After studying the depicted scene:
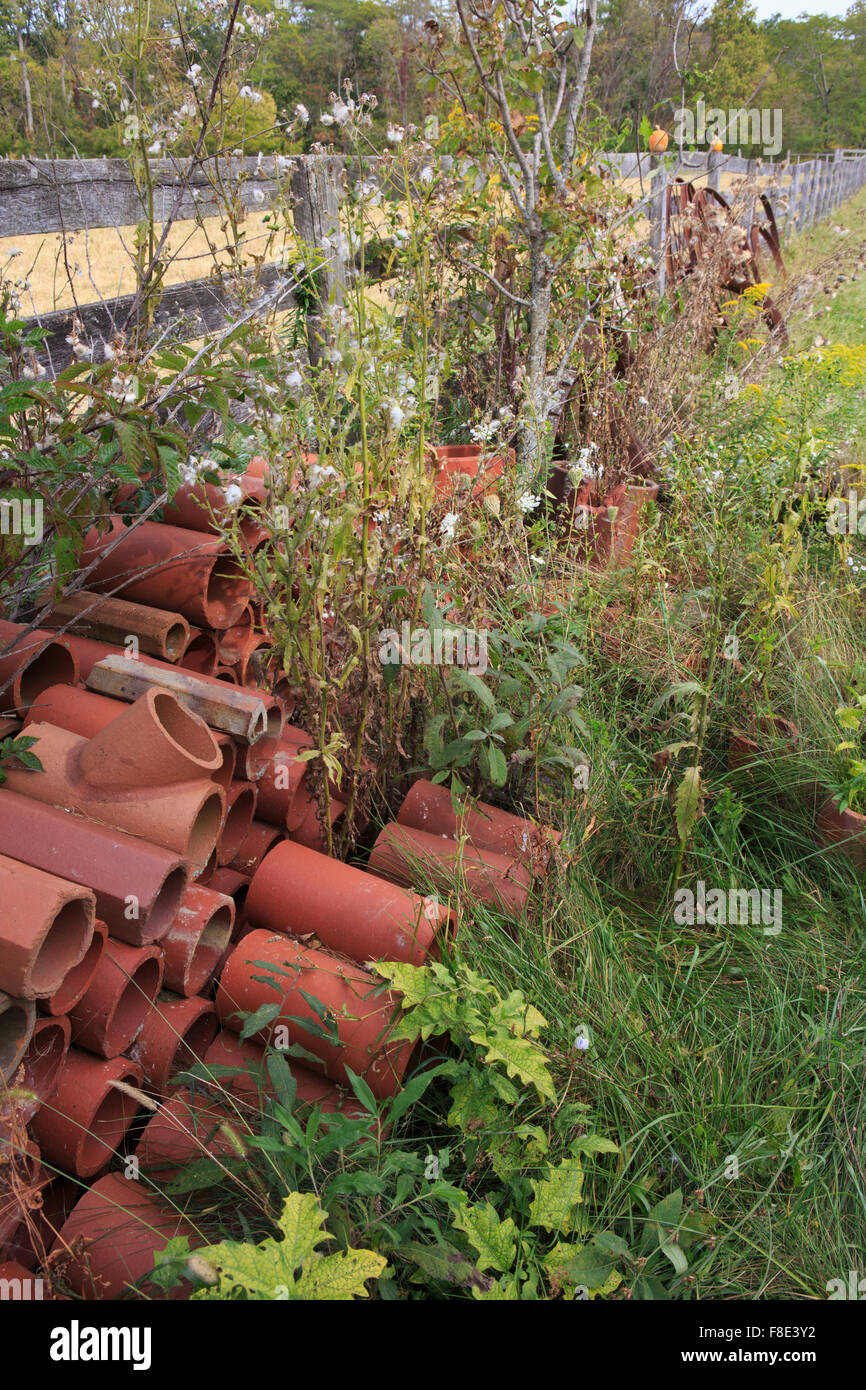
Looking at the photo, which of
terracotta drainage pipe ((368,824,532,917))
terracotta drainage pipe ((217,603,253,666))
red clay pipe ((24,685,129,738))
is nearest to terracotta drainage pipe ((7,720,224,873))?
red clay pipe ((24,685,129,738))

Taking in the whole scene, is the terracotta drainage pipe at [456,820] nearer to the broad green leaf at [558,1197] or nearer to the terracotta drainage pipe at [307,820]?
the terracotta drainage pipe at [307,820]

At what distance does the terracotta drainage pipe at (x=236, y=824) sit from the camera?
90.4 inches

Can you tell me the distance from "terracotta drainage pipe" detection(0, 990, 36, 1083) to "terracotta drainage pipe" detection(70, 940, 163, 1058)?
5.2 inches

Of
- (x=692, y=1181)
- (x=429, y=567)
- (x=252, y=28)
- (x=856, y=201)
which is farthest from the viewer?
(x=856, y=201)

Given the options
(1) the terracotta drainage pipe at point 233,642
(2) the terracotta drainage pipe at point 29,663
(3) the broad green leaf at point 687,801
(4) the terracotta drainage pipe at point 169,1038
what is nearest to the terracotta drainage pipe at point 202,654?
(1) the terracotta drainage pipe at point 233,642

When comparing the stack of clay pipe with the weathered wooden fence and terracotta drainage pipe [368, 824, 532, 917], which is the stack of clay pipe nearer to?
terracotta drainage pipe [368, 824, 532, 917]

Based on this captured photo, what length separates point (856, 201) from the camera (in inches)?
818

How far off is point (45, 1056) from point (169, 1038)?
10.3 inches

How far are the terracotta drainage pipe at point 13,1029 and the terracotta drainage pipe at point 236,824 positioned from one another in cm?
71

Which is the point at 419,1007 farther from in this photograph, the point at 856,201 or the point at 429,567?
the point at 856,201

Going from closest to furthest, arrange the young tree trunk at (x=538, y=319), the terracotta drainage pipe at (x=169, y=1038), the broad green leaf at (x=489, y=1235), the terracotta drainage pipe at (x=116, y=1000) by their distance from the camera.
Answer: the broad green leaf at (x=489, y=1235) → the terracotta drainage pipe at (x=116, y=1000) → the terracotta drainage pipe at (x=169, y=1038) → the young tree trunk at (x=538, y=319)
